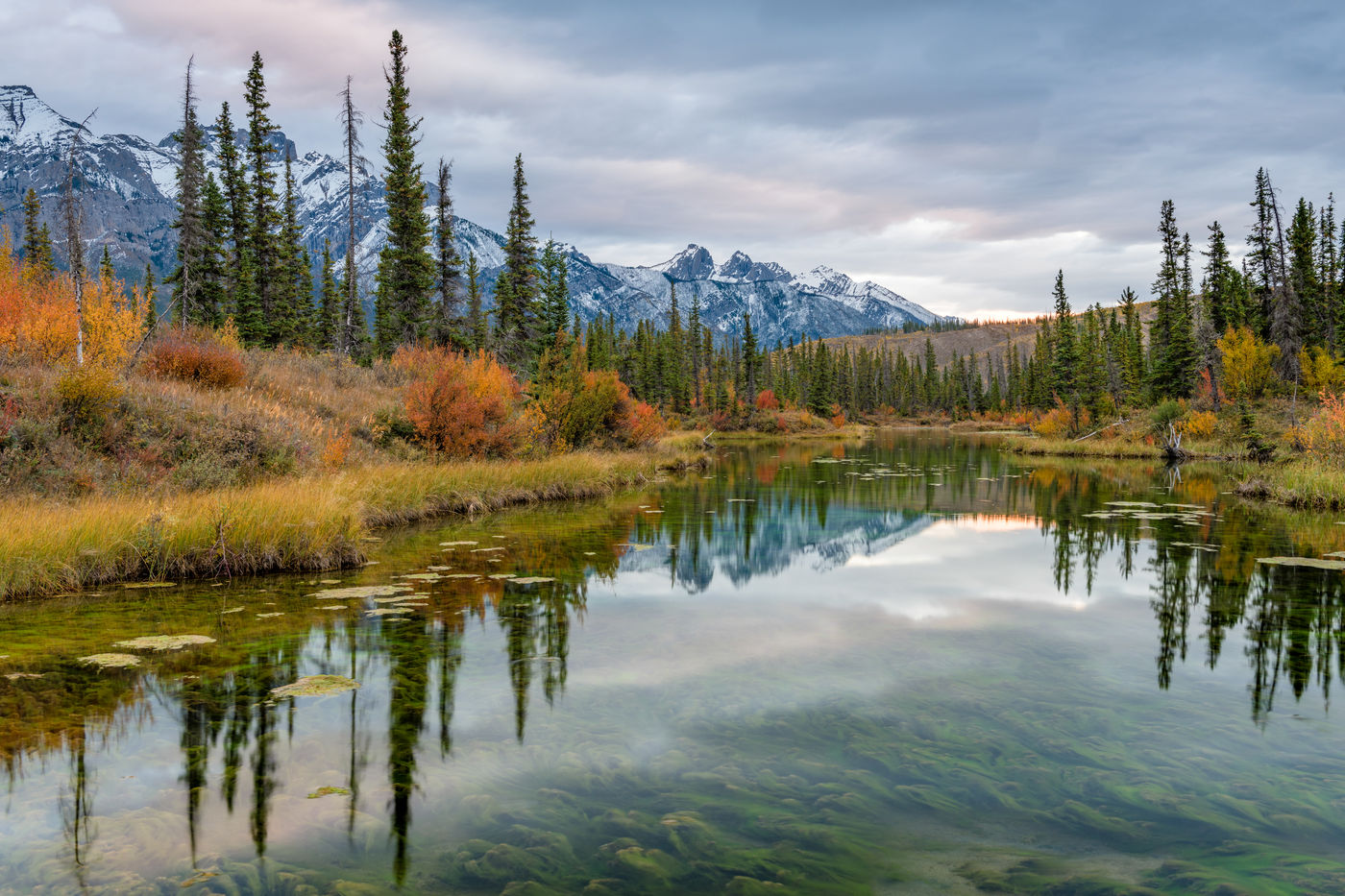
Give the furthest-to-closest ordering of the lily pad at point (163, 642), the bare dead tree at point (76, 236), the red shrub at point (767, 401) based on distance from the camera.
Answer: the red shrub at point (767, 401), the bare dead tree at point (76, 236), the lily pad at point (163, 642)

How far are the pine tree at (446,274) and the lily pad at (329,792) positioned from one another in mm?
35250

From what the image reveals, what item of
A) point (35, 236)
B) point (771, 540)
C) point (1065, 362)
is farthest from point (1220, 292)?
point (35, 236)

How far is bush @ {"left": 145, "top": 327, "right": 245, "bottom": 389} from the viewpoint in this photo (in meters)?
19.7

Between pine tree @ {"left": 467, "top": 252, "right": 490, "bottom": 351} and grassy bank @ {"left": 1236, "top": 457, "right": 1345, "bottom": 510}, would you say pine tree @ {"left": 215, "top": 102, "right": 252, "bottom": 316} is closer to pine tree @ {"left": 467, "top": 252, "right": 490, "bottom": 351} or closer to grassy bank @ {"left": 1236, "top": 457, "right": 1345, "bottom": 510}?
pine tree @ {"left": 467, "top": 252, "right": 490, "bottom": 351}

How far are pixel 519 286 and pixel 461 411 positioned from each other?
2534 centimetres

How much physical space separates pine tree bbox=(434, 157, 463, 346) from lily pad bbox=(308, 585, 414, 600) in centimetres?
2910

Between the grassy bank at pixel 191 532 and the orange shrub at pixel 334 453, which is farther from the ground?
the orange shrub at pixel 334 453

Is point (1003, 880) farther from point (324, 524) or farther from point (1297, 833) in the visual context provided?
point (324, 524)

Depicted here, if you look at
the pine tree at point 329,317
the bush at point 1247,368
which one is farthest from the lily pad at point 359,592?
the pine tree at point 329,317

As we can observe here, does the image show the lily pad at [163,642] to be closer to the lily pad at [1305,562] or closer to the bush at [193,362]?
the bush at [193,362]

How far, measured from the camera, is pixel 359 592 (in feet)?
36.2

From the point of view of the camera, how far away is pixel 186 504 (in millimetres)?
12469

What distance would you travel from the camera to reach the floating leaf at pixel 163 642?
8195mm

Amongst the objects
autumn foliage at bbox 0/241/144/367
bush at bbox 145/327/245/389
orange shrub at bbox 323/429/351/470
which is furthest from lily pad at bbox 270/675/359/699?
bush at bbox 145/327/245/389
